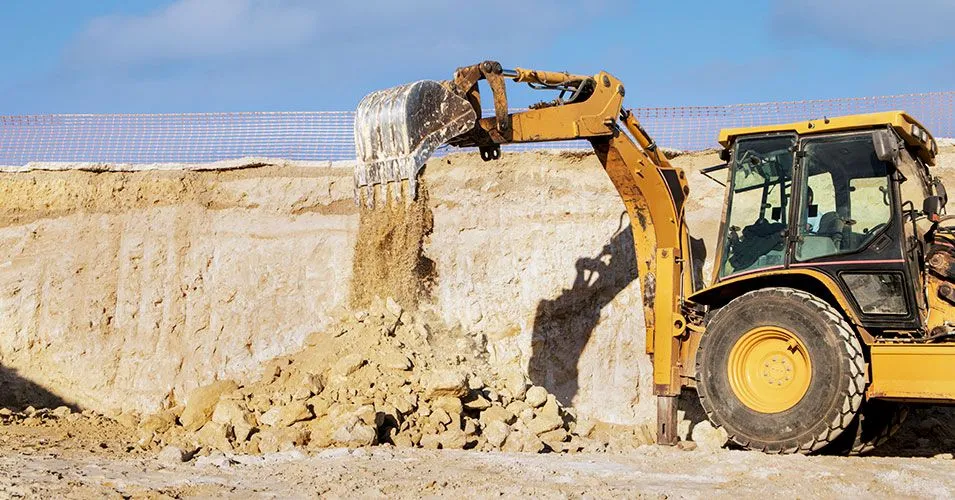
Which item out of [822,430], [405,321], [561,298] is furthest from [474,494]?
[561,298]

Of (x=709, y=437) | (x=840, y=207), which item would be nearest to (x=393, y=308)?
(x=709, y=437)

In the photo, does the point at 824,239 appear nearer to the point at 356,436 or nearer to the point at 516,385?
the point at 516,385

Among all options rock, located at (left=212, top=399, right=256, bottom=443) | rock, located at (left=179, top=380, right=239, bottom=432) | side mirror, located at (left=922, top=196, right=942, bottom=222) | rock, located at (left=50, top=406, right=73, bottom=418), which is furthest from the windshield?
rock, located at (left=50, top=406, right=73, bottom=418)

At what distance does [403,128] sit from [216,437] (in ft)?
9.70

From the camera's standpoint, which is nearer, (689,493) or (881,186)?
(689,493)

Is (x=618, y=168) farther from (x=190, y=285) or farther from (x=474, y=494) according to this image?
(x=190, y=285)

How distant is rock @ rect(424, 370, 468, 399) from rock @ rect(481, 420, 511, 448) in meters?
0.38

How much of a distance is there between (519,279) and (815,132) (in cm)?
458

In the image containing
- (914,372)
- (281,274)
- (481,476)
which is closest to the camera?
(481,476)

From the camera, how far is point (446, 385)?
8.98m

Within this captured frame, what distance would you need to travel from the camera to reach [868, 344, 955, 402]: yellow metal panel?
23.0ft

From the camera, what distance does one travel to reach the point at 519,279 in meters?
11.9

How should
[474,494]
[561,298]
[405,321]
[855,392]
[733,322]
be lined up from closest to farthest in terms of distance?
[474,494]
[855,392]
[733,322]
[405,321]
[561,298]

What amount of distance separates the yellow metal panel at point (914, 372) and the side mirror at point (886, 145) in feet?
4.21
